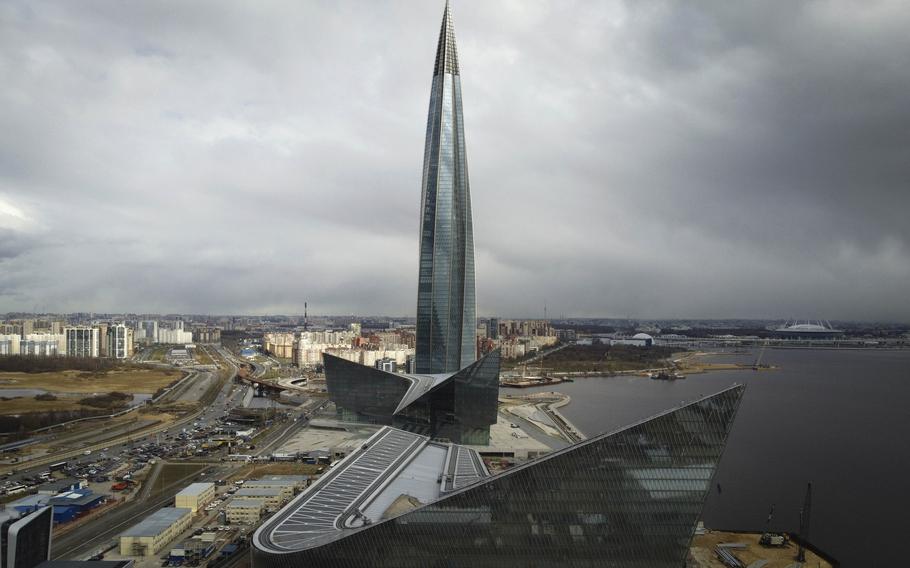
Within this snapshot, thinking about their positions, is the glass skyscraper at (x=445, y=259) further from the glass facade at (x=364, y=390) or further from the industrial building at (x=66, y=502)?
the industrial building at (x=66, y=502)

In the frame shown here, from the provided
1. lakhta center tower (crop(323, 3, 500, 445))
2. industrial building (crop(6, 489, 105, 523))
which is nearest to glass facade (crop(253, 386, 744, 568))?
industrial building (crop(6, 489, 105, 523))

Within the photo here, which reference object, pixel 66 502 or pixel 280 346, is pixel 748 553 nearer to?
pixel 66 502

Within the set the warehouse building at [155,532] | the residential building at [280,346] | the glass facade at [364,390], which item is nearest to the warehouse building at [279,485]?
the warehouse building at [155,532]

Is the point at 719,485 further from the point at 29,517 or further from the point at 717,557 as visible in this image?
the point at 29,517

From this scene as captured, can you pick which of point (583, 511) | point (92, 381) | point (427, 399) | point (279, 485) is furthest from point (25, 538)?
point (92, 381)

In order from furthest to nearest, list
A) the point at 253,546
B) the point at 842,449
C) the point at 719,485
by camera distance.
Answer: the point at 842,449 → the point at 719,485 → the point at 253,546

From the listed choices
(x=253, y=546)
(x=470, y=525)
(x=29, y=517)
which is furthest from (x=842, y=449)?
(x=29, y=517)

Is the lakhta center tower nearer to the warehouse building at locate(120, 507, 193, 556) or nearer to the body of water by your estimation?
the body of water
